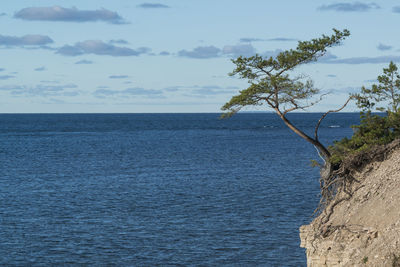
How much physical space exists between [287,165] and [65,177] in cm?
3261

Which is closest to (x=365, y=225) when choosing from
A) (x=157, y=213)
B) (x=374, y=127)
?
(x=374, y=127)

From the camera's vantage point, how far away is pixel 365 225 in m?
23.8

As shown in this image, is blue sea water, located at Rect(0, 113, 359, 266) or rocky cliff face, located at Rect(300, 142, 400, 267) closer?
rocky cliff face, located at Rect(300, 142, 400, 267)

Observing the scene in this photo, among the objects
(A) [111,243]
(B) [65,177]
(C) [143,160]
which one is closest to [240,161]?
(C) [143,160]

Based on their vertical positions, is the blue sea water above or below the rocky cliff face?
below

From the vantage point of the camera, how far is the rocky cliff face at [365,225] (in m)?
21.4

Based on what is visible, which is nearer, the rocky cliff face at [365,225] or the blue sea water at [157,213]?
the rocky cliff face at [365,225]

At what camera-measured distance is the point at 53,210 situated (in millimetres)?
50594

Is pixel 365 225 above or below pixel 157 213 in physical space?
above

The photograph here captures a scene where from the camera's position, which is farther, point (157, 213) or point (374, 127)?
point (157, 213)

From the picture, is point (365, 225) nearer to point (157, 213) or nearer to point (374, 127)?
point (374, 127)

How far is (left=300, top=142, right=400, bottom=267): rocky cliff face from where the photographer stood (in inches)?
844

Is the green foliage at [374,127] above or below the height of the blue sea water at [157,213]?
above

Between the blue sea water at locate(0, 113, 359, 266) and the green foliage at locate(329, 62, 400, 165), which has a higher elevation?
the green foliage at locate(329, 62, 400, 165)
